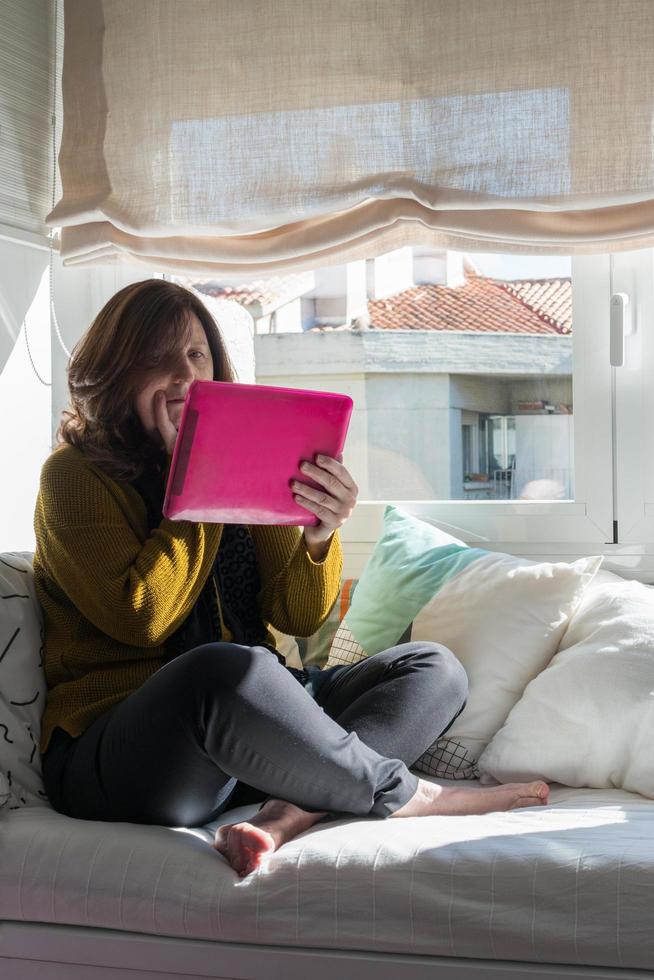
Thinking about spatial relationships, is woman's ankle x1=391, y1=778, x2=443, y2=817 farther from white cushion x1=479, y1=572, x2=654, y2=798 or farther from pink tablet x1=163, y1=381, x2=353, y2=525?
pink tablet x1=163, y1=381, x2=353, y2=525

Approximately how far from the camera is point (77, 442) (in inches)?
67.8

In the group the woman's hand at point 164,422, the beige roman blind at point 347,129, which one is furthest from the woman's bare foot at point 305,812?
the beige roman blind at point 347,129

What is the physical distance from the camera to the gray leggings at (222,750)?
4.40 feet

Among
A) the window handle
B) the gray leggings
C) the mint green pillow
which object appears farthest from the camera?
the window handle

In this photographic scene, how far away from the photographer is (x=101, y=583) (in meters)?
1.52

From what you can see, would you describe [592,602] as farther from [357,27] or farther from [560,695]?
[357,27]

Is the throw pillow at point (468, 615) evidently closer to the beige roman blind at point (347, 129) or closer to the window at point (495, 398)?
the window at point (495, 398)

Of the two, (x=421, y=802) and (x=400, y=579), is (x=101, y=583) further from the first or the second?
(x=400, y=579)

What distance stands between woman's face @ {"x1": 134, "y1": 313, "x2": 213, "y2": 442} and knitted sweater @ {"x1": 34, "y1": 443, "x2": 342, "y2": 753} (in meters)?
0.15

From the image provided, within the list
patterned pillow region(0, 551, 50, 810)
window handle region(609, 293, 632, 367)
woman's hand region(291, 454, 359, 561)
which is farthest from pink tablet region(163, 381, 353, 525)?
window handle region(609, 293, 632, 367)

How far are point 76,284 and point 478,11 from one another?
1.09 metres

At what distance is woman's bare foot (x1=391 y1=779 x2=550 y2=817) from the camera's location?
148 centimetres

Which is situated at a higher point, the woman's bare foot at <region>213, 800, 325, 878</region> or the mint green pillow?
the mint green pillow

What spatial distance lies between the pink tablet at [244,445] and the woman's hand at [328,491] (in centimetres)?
1
